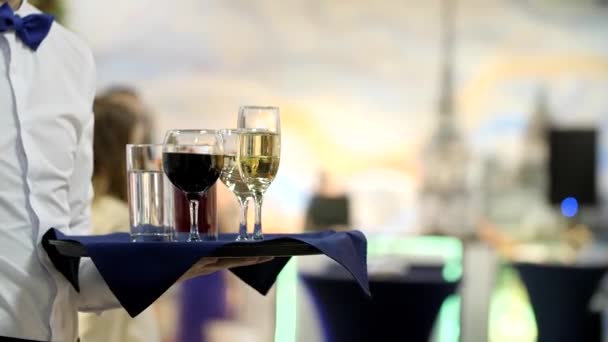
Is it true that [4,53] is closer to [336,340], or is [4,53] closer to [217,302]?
[336,340]

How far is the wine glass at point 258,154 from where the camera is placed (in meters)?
1.46

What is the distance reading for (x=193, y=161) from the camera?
1425mm

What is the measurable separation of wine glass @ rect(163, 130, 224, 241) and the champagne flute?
3 centimetres

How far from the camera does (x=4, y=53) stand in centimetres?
156

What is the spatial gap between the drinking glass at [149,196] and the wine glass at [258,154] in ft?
0.53

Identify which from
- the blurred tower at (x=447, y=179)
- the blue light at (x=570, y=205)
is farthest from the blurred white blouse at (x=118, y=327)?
the blue light at (x=570, y=205)

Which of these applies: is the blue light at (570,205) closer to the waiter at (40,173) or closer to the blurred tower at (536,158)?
the blurred tower at (536,158)

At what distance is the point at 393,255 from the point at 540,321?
35.2 inches

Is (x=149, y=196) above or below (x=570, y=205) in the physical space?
above

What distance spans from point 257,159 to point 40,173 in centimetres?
38

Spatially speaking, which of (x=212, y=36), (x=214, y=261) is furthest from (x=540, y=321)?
(x=214, y=261)

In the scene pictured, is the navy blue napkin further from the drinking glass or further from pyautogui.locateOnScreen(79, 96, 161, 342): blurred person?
pyautogui.locateOnScreen(79, 96, 161, 342): blurred person

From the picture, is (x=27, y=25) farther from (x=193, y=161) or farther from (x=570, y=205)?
(x=570, y=205)

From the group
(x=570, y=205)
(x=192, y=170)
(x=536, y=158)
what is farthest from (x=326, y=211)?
(x=192, y=170)
